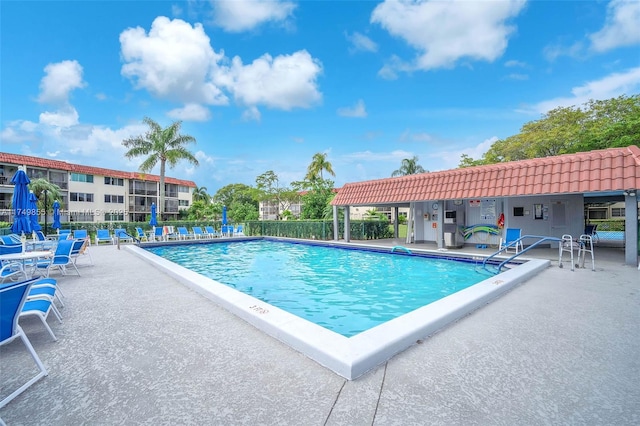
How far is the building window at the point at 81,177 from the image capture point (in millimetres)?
37969

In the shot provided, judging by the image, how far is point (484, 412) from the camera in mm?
2381

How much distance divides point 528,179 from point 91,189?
46.1 m

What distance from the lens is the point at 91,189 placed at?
39.8 metres

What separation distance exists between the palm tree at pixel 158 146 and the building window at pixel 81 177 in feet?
51.0

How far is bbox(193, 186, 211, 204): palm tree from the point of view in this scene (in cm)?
6143

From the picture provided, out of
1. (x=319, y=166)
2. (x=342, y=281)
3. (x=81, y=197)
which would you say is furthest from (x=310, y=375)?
(x=81, y=197)

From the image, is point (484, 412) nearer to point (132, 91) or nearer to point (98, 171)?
point (132, 91)

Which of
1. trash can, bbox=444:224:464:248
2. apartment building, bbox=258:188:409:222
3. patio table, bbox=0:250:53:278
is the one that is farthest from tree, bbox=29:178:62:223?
trash can, bbox=444:224:464:248

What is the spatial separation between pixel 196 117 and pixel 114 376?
108 ft

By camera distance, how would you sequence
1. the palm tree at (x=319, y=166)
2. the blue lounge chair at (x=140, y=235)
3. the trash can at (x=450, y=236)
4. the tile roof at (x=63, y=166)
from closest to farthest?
the trash can at (x=450, y=236) → the blue lounge chair at (x=140, y=235) → the tile roof at (x=63, y=166) → the palm tree at (x=319, y=166)

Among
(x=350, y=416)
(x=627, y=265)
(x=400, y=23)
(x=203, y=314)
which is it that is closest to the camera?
(x=350, y=416)

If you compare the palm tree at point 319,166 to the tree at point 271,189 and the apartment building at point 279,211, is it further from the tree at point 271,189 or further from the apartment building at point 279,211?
the tree at point 271,189

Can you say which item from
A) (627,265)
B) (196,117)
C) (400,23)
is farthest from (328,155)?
(627,265)

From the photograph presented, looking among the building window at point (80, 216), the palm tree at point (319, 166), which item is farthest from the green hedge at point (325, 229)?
the building window at point (80, 216)
